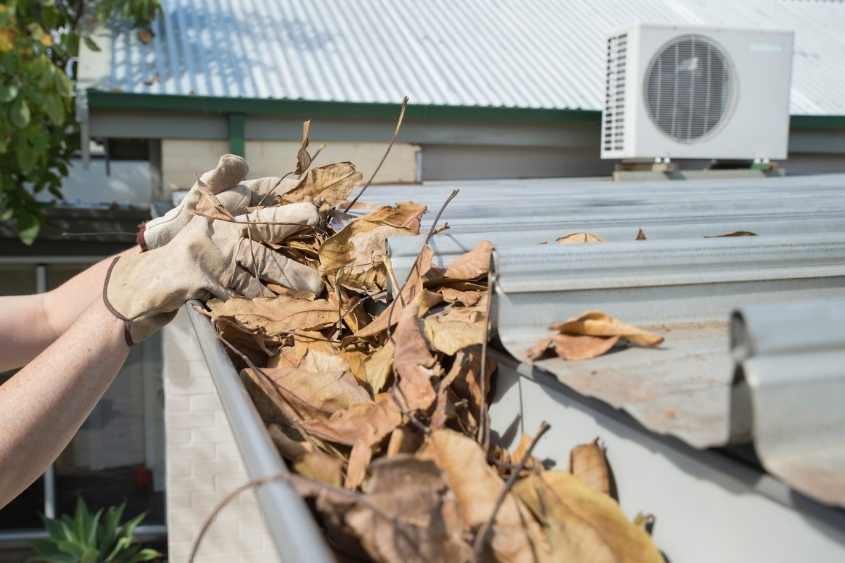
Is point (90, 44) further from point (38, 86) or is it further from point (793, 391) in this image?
point (793, 391)

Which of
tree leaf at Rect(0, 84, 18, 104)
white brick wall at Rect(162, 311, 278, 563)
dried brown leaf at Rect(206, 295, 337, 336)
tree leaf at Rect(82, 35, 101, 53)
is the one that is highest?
tree leaf at Rect(82, 35, 101, 53)

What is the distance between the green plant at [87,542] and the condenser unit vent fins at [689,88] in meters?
5.19

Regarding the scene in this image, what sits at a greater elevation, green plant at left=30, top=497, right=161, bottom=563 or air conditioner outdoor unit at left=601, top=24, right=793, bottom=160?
air conditioner outdoor unit at left=601, top=24, right=793, bottom=160

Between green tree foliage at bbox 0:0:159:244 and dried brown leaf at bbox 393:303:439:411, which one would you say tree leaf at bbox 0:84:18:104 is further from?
dried brown leaf at bbox 393:303:439:411

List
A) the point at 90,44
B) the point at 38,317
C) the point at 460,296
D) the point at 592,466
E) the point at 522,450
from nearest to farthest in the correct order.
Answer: the point at 592,466 → the point at 522,450 → the point at 460,296 → the point at 38,317 → the point at 90,44

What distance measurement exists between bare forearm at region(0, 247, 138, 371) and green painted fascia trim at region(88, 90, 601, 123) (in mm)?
3113

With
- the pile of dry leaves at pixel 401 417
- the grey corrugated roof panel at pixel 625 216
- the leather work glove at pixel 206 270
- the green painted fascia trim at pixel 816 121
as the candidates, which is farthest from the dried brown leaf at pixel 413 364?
the green painted fascia trim at pixel 816 121

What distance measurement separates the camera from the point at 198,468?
5723mm

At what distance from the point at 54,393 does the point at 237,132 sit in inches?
159


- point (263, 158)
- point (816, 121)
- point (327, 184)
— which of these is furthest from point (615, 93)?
point (327, 184)

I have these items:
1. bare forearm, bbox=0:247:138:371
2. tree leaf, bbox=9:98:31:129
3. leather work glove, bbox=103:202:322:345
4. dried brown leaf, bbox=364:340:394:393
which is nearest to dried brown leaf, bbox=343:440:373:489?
dried brown leaf, bbox=364:340:394:393

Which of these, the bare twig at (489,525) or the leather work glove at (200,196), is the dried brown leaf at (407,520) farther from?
the leather work glove at (200,196)

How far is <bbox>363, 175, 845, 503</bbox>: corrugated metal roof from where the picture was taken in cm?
72

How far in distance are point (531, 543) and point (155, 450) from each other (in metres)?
7.25
